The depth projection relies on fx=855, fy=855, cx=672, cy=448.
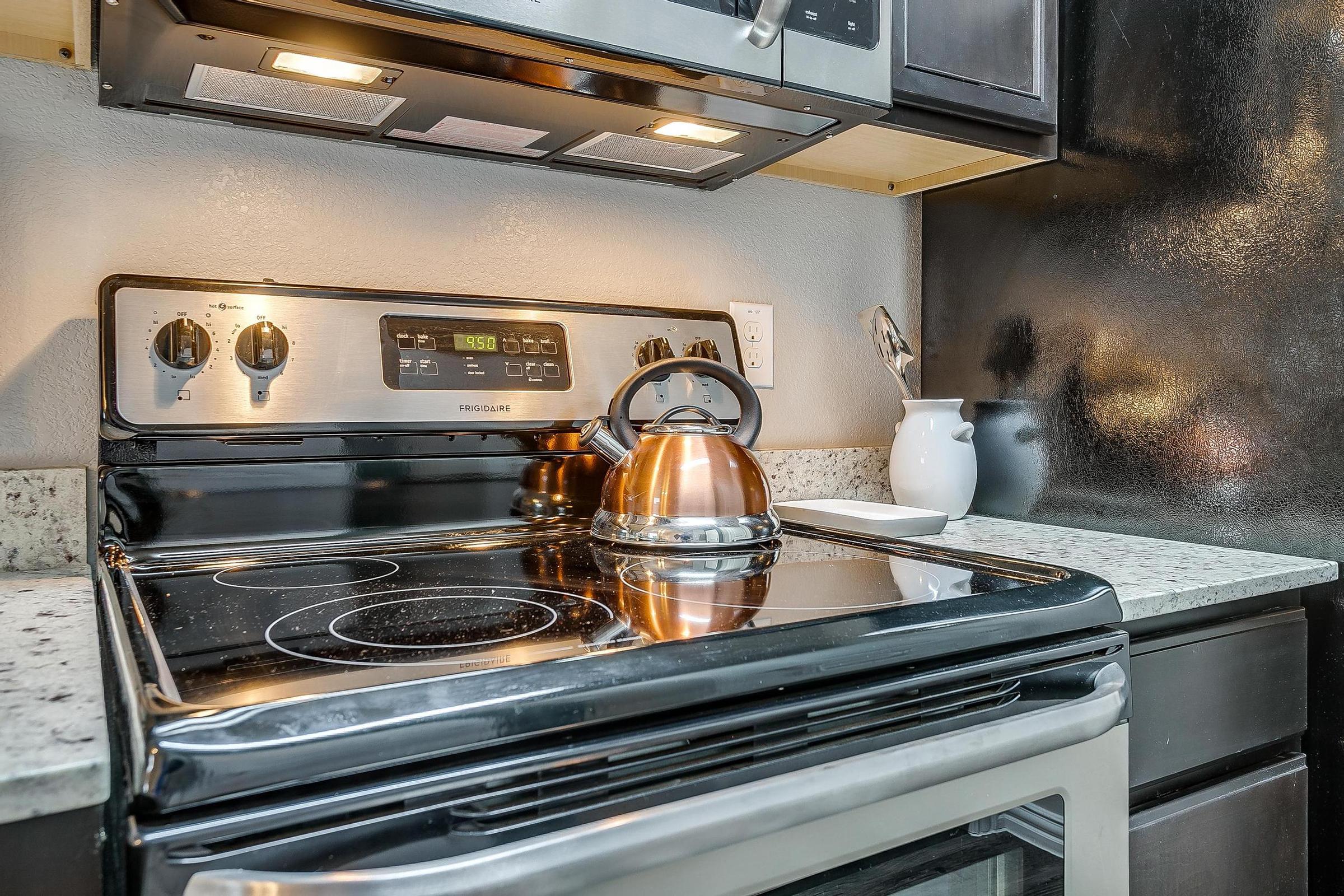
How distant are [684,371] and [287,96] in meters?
0.58

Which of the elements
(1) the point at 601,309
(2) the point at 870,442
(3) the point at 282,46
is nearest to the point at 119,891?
(3) the point at 282,46

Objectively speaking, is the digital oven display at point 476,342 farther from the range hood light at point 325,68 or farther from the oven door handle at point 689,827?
the oven door handle at point 689,827

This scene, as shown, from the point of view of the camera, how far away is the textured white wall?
38.1 inches

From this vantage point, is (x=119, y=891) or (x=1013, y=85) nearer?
(x=119, y=891)

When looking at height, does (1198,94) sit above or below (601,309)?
above

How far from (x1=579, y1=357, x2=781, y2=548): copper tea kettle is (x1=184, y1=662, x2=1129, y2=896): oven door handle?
1.26 feet

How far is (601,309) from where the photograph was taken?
1.23 m

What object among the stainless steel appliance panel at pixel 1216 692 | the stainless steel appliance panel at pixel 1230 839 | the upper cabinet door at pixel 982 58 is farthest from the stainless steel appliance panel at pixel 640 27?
the stainless steel appliance panel at pixel 1230 839

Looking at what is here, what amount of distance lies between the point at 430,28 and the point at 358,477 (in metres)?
0.52

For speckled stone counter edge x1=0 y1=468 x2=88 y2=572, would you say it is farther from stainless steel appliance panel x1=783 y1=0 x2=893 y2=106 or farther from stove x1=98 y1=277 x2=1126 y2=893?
stainless steel appliance panel x1=783 y1=0 x2=893 y2=106

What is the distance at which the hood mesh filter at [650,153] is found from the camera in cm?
116

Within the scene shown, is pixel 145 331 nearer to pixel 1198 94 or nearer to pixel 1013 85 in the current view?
pixel 1013 85

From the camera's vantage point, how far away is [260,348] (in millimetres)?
978

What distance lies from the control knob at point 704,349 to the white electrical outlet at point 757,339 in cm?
13
